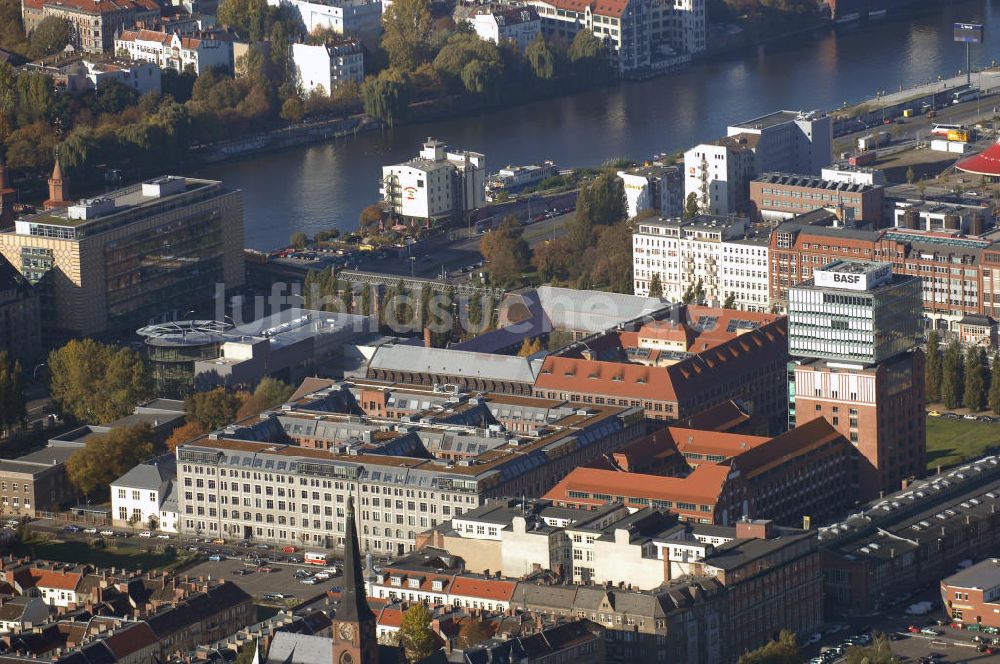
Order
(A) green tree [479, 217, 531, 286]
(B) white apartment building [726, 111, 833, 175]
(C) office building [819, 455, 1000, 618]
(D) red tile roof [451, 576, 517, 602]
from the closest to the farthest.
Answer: (D) red tile roof [451, 576, 517, 602] → (C) office building [819, 455, 1000, 618] → (A) green tree [479, 217, 531, 286] → (B) white apartment building [726, 111, 833, 175]

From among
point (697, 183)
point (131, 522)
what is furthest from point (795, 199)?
point (131, 522)

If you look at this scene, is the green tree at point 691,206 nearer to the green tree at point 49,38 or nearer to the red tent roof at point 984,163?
the red tent roof at point 984,163

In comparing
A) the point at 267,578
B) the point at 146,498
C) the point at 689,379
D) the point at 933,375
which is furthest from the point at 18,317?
the point at 933,375

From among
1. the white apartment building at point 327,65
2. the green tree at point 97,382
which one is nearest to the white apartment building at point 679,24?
the white apartment building at point 327,65

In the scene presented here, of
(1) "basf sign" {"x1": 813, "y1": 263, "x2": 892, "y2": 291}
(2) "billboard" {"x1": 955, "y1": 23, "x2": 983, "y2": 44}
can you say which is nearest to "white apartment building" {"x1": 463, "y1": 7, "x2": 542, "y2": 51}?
(2) "billboard" {"x1": 955, "y1": 23, "x2": 983, "y2": 44}

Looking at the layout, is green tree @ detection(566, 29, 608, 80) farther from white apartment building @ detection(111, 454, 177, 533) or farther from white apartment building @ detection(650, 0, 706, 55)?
→ white apartment building @ detection(111, 454, 177, 533)

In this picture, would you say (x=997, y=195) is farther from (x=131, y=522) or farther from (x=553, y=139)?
(x=131, y=522)
